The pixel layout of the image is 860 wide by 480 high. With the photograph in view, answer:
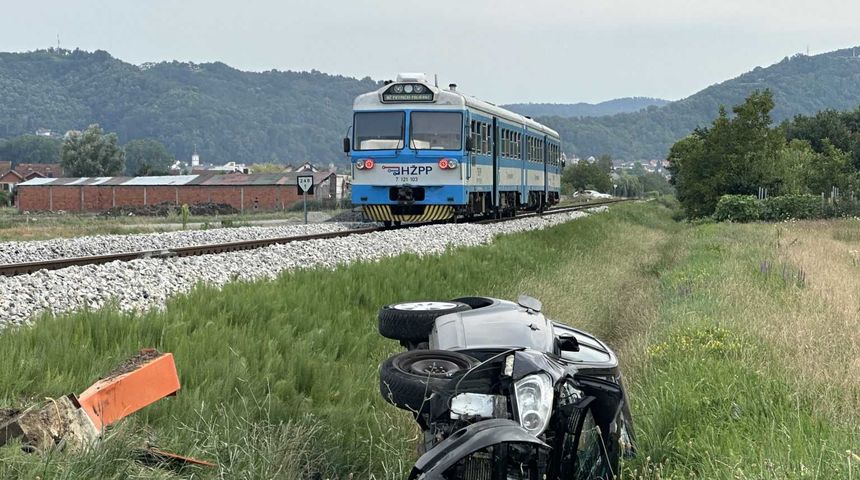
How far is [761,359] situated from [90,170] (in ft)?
349

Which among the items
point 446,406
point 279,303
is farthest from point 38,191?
point 446,406

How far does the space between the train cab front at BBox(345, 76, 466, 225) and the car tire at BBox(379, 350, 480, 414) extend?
54.7 ft

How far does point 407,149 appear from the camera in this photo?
2027cm

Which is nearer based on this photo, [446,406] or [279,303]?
[446,406]

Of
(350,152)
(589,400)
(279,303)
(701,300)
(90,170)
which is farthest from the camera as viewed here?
(90,170)

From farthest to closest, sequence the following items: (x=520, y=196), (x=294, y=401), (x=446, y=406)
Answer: (x=520, y=196)
(x=294, y=401)
(x=446, y=406)

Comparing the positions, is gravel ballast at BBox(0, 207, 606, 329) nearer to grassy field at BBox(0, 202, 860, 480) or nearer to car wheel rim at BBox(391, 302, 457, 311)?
grassy field at BBox(0, 202, 860, 480)

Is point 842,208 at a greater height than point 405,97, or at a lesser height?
lesser

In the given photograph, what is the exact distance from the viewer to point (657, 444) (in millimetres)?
4367

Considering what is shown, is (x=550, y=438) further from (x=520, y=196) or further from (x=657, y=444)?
(x=520, y=196)

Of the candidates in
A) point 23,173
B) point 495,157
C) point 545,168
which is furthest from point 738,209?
point 23,173

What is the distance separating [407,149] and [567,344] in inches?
664

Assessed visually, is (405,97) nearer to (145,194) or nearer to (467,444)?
(467,444)

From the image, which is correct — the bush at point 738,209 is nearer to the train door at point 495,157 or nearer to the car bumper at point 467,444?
the train door at point 495,157
